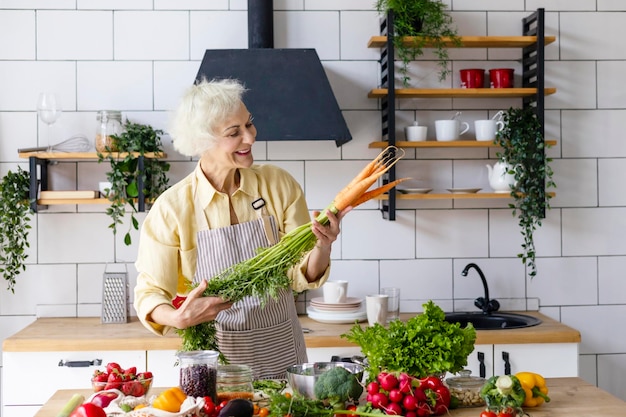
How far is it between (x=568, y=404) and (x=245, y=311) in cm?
110

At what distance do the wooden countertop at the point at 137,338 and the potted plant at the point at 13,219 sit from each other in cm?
35

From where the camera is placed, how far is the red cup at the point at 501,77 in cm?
396

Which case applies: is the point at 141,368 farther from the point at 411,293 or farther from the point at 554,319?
the point at 554,319

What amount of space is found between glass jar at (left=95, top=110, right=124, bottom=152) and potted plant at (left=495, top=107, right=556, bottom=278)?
1.80 m

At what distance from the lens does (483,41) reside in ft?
12.8

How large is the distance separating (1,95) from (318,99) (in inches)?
62.5

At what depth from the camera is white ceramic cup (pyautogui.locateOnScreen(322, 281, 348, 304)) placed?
3.81 metres

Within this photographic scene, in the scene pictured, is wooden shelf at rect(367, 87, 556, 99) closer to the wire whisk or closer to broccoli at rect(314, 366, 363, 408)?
the wire whisk

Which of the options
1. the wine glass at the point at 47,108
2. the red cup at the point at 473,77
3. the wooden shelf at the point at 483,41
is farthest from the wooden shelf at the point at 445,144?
the wine glass at the point at 47,108

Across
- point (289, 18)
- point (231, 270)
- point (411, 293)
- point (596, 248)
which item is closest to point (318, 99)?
point (289, 18)

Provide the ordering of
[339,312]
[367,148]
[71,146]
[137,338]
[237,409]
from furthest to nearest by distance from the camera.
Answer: [367,148], [71,146], [339,312], [137,338], [237,409]

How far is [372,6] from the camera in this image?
13.4ft

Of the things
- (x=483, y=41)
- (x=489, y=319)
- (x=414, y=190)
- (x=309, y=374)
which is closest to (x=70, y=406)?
(x=309, y=374)

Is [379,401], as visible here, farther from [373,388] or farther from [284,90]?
[284,90]
